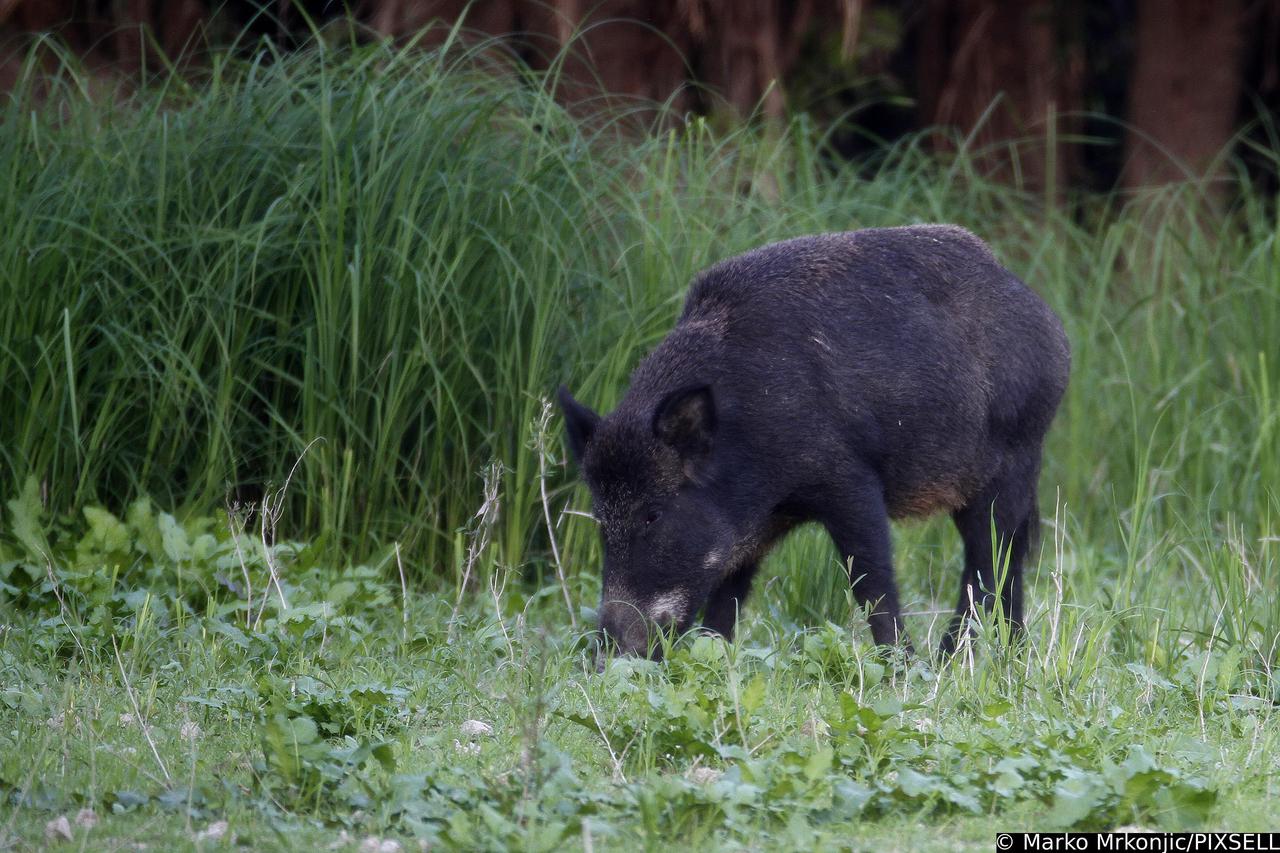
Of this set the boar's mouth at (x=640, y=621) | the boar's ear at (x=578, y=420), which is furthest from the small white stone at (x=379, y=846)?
the boar's ear at (x=578, y=420)

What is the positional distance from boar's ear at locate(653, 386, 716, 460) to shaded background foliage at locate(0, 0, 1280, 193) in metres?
3.78

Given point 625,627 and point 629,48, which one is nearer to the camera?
point 625,627

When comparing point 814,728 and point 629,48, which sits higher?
point 629,48

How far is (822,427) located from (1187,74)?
7304 mm

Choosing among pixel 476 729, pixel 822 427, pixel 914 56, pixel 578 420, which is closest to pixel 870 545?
pixel 822 427

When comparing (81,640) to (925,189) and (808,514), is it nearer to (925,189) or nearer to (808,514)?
(808,514)

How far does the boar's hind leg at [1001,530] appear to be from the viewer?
457 cm

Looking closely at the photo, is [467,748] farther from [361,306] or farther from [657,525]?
[361,306]

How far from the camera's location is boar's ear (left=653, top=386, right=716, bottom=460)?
403 centimetres

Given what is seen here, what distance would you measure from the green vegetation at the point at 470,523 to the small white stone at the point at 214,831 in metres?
0.02

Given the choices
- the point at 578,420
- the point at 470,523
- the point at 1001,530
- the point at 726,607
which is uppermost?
the point at 578,420

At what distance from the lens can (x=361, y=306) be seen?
535 cm

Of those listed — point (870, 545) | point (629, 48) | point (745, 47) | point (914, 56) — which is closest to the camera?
point (870, 545)

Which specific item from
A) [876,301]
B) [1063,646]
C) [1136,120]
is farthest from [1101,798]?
[1136,120]
